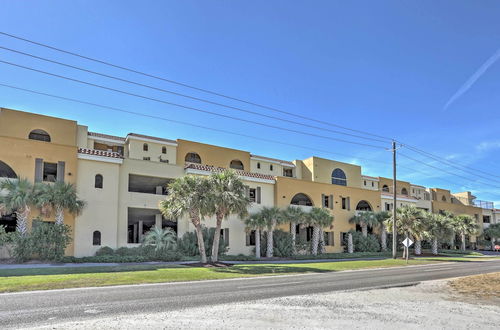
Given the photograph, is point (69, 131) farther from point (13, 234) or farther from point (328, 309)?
point (328, 309)

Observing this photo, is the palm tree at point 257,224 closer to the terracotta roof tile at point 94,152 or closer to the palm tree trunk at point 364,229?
the terracotta roof tile at point 94,152

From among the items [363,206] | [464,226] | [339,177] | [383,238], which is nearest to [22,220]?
[383,238]

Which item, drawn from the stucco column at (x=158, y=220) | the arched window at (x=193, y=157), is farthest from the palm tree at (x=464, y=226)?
the stucco column at (x=158, y=220)

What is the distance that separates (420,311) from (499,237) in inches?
2730

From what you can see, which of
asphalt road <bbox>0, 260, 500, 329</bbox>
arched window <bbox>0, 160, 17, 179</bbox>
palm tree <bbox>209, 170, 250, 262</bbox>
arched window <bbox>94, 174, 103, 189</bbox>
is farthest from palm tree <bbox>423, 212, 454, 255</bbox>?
arched window <bbox>0, 160, 17, 179</bbox>

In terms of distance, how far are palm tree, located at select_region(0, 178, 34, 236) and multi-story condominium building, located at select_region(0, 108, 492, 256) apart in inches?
37.8

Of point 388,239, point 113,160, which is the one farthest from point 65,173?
point 388,239

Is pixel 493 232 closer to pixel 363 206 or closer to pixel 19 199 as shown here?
pixel 363 206

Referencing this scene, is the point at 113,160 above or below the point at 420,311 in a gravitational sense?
above

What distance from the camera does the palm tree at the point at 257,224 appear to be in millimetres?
35250

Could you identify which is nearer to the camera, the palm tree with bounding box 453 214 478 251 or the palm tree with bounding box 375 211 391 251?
the palm tree with bounding box 375 211 391 251

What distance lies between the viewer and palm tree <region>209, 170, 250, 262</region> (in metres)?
25.8

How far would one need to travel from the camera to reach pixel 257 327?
8.27 m

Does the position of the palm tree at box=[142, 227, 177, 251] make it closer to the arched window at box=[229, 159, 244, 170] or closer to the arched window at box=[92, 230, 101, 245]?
the arched window at box=[92, 230, 101, 245]
